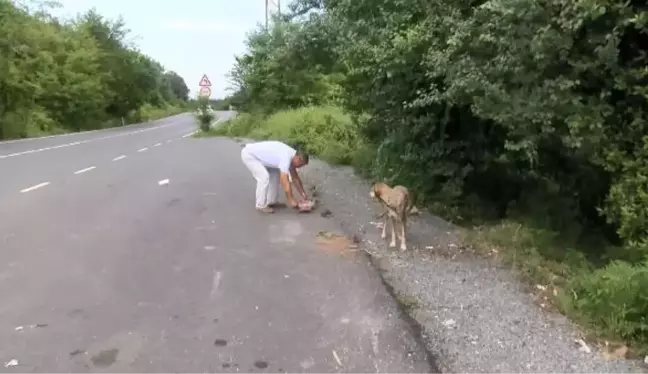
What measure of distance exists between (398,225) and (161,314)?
372cm

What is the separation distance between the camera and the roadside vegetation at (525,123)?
21.2ft

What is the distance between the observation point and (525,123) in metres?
7.42

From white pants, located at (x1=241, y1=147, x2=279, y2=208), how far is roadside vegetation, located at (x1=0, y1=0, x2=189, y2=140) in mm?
29589

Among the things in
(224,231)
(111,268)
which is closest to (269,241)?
A: (224,231)

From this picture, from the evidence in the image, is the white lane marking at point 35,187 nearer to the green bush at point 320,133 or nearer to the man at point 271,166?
the man at point 271,166

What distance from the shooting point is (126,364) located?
4.97 meters

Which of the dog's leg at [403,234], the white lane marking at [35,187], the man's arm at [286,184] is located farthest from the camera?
the white lane marking at [35,187]

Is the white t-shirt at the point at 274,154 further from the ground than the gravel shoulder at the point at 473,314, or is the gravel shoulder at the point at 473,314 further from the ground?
the white t-shirt at the point at 274,154

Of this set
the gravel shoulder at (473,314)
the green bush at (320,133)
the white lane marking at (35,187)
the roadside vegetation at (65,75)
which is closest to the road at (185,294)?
the gravel shoulder at (473,314)

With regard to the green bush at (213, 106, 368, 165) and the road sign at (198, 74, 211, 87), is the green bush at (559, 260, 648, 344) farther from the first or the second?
the road sign at (198, 74, 211, 87)

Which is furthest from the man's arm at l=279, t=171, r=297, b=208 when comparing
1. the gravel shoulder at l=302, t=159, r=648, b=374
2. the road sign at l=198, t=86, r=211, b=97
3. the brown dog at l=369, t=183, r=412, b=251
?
the road sign at l=198, t=86, r=211, b=97

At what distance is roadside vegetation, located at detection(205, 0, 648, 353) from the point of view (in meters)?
6.45

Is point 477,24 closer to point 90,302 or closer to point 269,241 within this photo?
point 269,241

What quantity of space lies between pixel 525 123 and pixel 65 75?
52.2 meters
